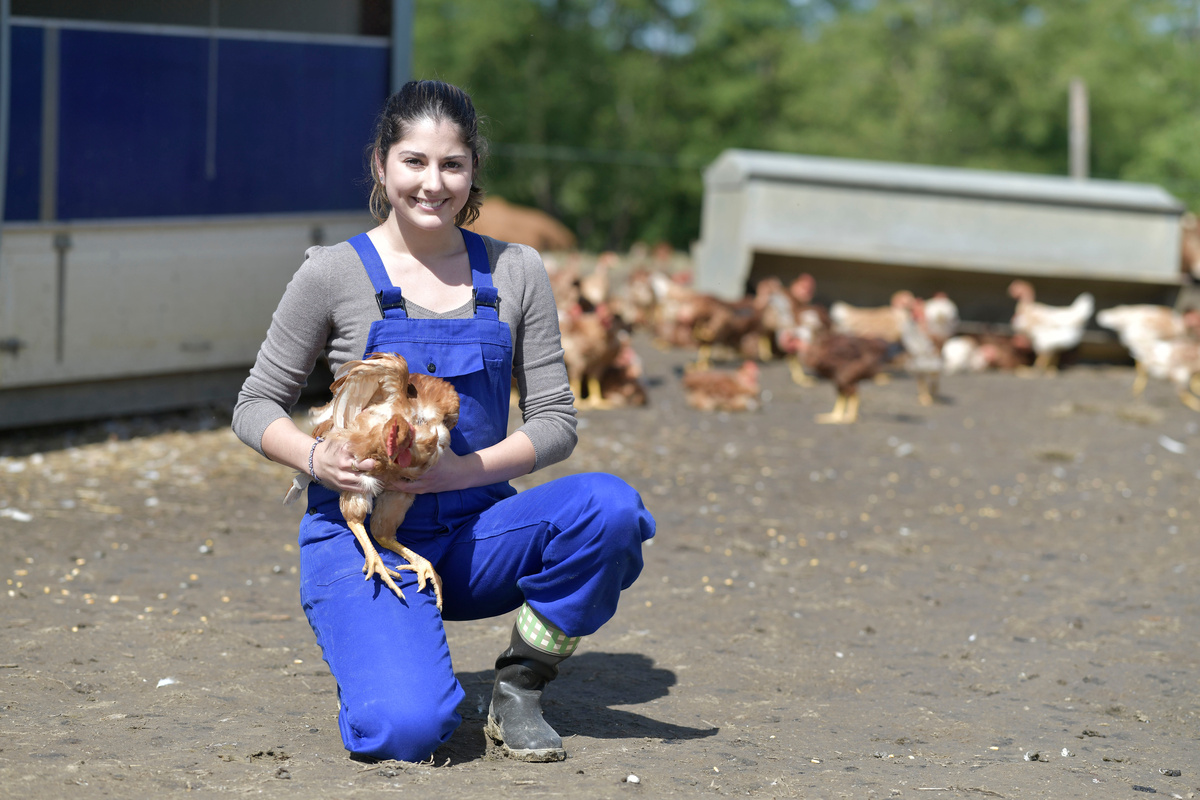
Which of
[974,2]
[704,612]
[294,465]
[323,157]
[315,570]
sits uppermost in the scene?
[974,2]

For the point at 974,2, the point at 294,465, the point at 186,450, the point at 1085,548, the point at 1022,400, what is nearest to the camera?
the point at 294,465

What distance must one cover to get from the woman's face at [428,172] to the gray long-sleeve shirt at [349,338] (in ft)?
0.65

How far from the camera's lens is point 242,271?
7500mm

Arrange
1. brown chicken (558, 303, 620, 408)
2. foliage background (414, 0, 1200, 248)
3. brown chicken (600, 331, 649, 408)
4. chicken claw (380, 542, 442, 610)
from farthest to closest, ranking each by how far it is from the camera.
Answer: foliage background (414, 0, 1200, 248) < brown chicken (600, 331, 649, 408) < brown chicken (558, 303, 620, 408) < chicken claw (380, 542, 442, 610)

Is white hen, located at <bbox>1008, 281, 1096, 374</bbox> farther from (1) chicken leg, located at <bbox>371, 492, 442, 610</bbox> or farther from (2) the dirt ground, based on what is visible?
Result: (1) chicken leg, located at <bbox>371, 492, 442, 610</bbox>

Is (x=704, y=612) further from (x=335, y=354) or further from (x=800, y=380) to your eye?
(x=800, y=380)

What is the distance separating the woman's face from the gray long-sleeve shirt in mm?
198

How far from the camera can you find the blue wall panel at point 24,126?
6.45 meters

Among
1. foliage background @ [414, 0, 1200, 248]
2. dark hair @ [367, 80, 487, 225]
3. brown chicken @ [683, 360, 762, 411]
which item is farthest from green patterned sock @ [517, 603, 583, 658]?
foliage background @ [414, 0, 1200, 248]

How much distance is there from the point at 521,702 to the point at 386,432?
824 mm

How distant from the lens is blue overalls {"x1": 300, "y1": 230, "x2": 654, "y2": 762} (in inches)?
109

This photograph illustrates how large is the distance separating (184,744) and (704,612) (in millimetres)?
2141

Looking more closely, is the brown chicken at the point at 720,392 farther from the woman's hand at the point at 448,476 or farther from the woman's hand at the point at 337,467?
the woman's hand at the point at 337,467

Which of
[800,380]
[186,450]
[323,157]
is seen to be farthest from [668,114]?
[186,450]
